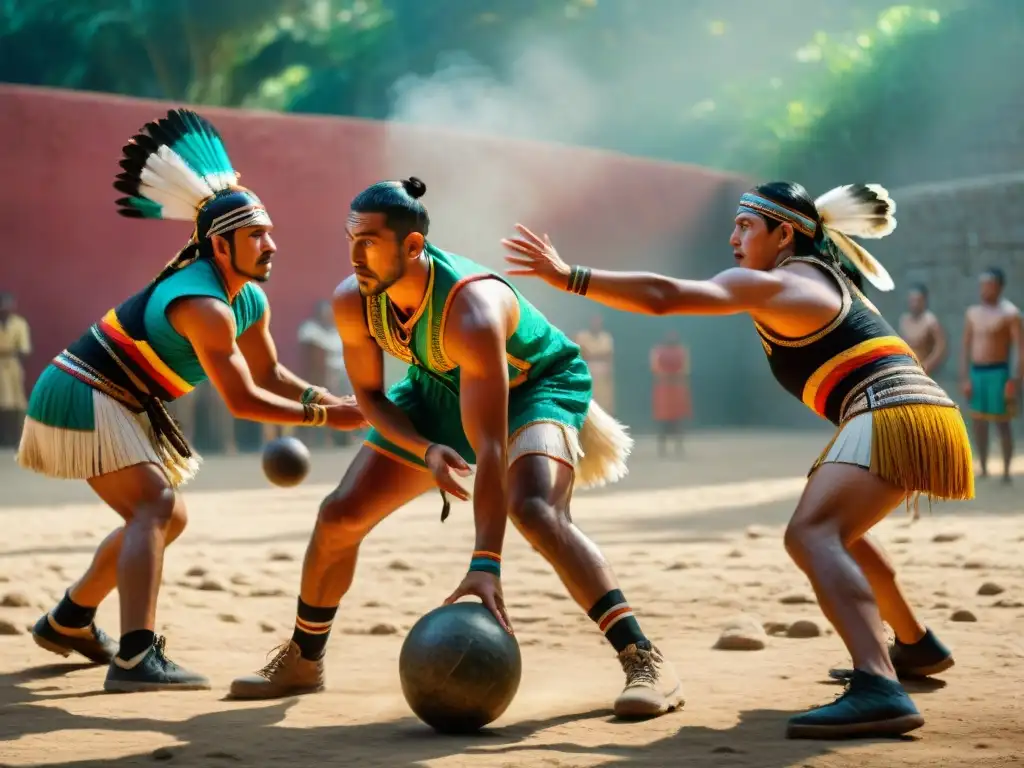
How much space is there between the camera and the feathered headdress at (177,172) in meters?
5.50

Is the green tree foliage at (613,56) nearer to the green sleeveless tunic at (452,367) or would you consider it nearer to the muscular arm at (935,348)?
the muscular arm at (935,348)

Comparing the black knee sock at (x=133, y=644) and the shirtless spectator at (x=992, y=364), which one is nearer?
the black knee sock at (x=133, y=644)

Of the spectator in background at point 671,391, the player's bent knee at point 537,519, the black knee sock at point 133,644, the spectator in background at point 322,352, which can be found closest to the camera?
the player's bent knee at point 537,519

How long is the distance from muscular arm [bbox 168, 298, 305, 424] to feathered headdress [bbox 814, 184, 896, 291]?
2.08m

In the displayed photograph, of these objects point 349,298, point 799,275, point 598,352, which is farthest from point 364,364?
point 598,352

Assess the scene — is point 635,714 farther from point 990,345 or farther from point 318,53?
point 318,53

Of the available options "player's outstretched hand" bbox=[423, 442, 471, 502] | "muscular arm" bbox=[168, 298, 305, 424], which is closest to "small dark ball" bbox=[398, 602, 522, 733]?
"player's outstretched hand" bbox=[423, 442, 471, 502]

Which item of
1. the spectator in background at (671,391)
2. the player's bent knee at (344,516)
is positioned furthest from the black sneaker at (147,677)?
the spectator in background at (671,391)

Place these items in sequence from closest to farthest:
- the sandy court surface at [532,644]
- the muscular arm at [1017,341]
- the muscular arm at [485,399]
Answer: the sandy court surface at [532,644], the muscular arm at [485,399], the muscular arm at [1017,341]

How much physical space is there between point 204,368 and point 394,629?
5.45 feet

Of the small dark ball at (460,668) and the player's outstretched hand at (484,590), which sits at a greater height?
the player's outstretched hand at (484,590)

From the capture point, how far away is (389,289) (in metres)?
4.64

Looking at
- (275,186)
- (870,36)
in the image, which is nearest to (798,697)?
(275,186)

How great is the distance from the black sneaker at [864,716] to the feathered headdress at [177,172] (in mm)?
2681
